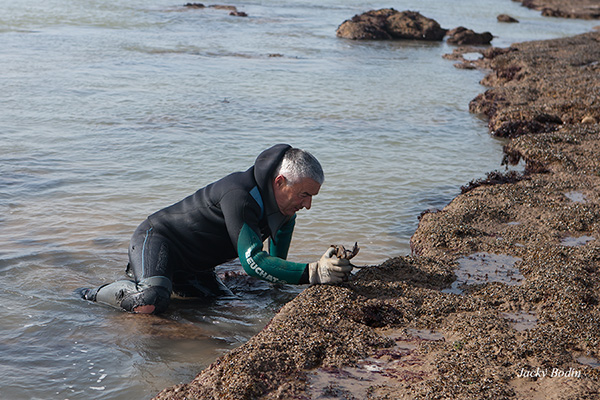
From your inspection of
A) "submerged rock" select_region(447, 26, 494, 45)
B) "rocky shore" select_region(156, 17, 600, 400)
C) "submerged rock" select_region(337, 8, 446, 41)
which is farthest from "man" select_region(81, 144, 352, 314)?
"submerged rock" select_region(447, 26, 494, 45)

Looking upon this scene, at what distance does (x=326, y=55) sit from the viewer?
2316 centimetres

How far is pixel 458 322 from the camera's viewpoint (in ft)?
14.4

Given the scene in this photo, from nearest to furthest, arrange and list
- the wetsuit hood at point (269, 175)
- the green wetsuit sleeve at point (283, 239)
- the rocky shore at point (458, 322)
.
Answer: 1. the rocky shore at point (458, 322)
2. the wetsuit hood at point (269, 175)
3. the green wetsuit sleeve at point (283, 239)

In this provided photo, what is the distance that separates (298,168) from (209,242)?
114 cm

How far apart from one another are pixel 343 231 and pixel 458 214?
5.12ft

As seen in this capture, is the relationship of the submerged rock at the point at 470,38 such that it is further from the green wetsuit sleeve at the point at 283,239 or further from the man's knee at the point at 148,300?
the man's knee at the point at 148,300

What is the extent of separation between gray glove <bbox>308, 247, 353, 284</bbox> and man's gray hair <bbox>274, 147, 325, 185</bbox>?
584mm

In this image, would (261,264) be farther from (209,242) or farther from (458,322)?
(458,322)

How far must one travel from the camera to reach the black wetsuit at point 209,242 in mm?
4812

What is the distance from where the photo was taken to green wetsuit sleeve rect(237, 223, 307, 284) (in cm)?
474

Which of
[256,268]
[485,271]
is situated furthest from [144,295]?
[485,271]

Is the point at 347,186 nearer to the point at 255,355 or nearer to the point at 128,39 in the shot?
the point at 255,355

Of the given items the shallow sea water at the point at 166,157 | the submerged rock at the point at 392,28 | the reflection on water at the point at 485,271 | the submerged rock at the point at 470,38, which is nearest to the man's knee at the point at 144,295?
the shallow sea water at the point at 166,157

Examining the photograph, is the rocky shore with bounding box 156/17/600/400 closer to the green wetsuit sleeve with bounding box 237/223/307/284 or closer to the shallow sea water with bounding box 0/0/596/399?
the green wetsuit sleeve with bounding box 237/223/307/284
